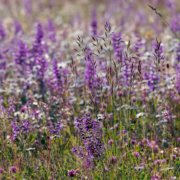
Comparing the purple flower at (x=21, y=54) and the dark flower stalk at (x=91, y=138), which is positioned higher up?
the purple flower at (x=21, y=54)

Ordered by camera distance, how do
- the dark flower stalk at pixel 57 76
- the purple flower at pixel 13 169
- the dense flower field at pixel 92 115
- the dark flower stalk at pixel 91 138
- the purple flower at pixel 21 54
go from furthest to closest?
the purple flower at pixel 21 54 → the dark flower stalk at pixel 57 76 → the purple flower at pixel 13 169 → the dense flower field at pixel 92 115 → the dark flower stalk at pixel 91 138

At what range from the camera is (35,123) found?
5.24 meters

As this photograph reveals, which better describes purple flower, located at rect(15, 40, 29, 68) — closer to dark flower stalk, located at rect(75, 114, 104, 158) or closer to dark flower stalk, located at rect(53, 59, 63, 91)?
dark flower stalk, located at rect(53, 59, 63, 91)

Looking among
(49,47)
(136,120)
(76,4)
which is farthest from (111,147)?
(76,4)

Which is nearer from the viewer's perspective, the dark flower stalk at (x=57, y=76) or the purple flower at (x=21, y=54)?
the dark flower stalk at (x=57, y=76)

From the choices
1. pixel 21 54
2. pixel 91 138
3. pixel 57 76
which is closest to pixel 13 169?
pixel 91 138

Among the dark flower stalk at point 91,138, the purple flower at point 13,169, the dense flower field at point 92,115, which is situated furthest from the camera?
the purple flower at point 13,169

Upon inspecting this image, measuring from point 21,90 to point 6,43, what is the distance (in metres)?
2.10

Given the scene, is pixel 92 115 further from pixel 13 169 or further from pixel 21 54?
pixel 21 54

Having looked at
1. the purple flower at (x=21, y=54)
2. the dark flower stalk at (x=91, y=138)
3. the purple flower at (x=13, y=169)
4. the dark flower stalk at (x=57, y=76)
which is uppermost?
the purple flower at (x=21, y=54)

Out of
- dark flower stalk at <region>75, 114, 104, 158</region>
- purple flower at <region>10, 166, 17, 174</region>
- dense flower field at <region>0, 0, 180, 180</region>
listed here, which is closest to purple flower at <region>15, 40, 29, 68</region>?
dense flower field at <region>0, 0, 180, 180</region>

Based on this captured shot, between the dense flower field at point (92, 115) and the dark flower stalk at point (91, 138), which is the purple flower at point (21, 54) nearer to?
the dense flower field at point (92, 115)

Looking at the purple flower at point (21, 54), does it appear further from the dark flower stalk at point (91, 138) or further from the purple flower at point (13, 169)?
the dark flower stalk at point (91, 138)

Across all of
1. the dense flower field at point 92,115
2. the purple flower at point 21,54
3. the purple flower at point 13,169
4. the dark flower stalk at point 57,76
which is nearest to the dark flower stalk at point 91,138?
the dense flower field at point 92,115
